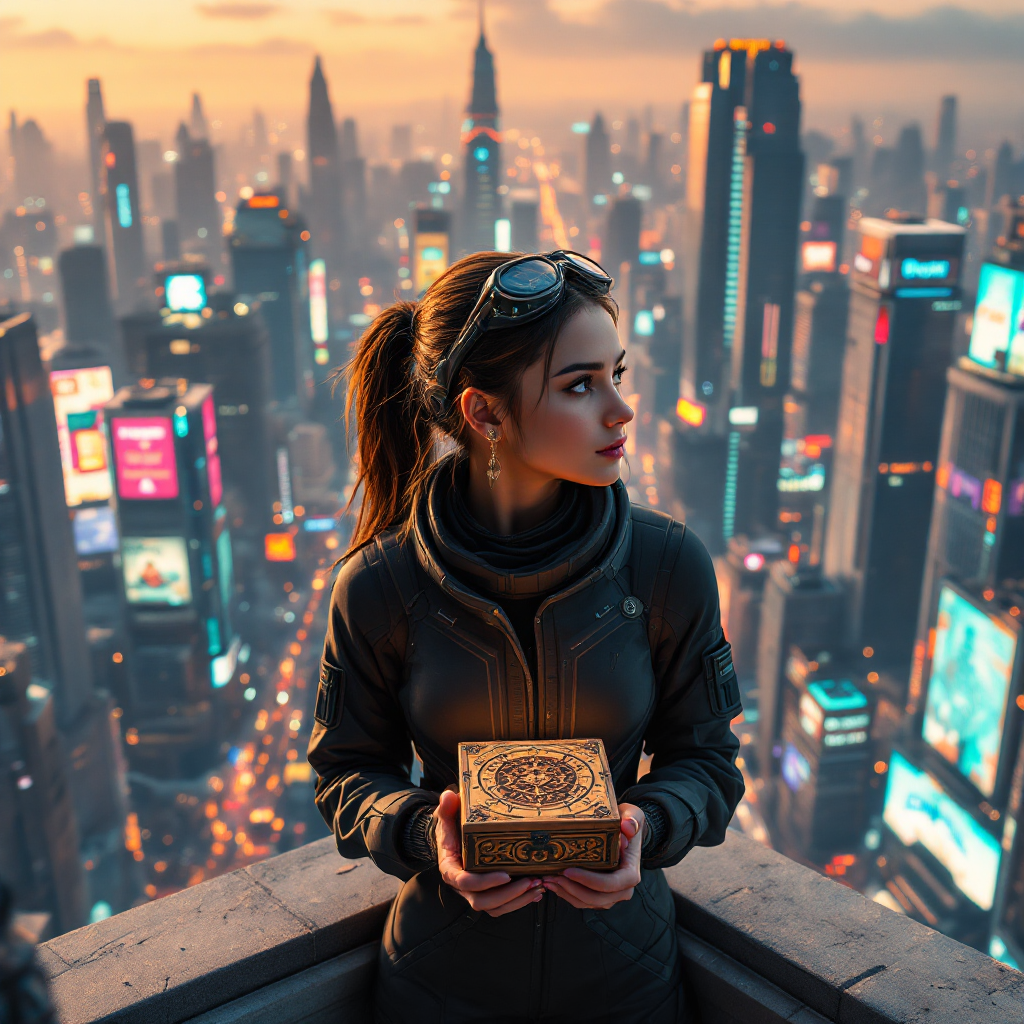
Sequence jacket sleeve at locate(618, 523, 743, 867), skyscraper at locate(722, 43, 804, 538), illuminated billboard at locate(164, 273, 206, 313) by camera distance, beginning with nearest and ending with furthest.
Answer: jacket sleeve at locate(618, 523, 743, 867) < illuminated billboard at locate(164, 273, 206, 313) < skyscraper at locate(722, 43, 804, 538)

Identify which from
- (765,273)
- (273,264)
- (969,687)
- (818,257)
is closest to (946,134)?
(818,257)

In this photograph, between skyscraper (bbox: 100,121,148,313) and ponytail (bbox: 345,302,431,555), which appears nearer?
ponytail (bbox: 345,302,431,555)

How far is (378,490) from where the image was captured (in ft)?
11.7

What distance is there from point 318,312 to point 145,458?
59156 millimetres

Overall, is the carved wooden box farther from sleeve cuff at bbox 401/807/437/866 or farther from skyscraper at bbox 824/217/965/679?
skyscraper at bbox 824/217/965/679

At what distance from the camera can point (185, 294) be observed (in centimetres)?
7650

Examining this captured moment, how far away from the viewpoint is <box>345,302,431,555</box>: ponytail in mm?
3424

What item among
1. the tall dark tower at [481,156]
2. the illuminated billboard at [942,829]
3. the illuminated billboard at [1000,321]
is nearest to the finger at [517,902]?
the illuminated billboard at [942,829]

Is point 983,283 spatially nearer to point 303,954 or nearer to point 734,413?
point 734,413

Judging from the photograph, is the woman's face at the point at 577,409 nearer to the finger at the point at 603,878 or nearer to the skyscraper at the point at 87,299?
the finger at the point at 603,878

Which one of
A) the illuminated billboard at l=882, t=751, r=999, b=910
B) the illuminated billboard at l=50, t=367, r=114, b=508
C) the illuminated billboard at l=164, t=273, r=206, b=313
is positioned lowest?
the illuminated billboard at l=882, t=751, r=999, b=910

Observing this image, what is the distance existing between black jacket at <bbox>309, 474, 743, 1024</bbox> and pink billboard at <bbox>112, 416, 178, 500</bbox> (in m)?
54.1

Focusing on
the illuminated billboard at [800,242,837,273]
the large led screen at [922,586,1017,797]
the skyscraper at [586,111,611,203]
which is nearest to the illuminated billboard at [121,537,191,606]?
the large led screen at [922,586,1017,797]

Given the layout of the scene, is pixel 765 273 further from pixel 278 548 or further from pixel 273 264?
pixel 278 548
